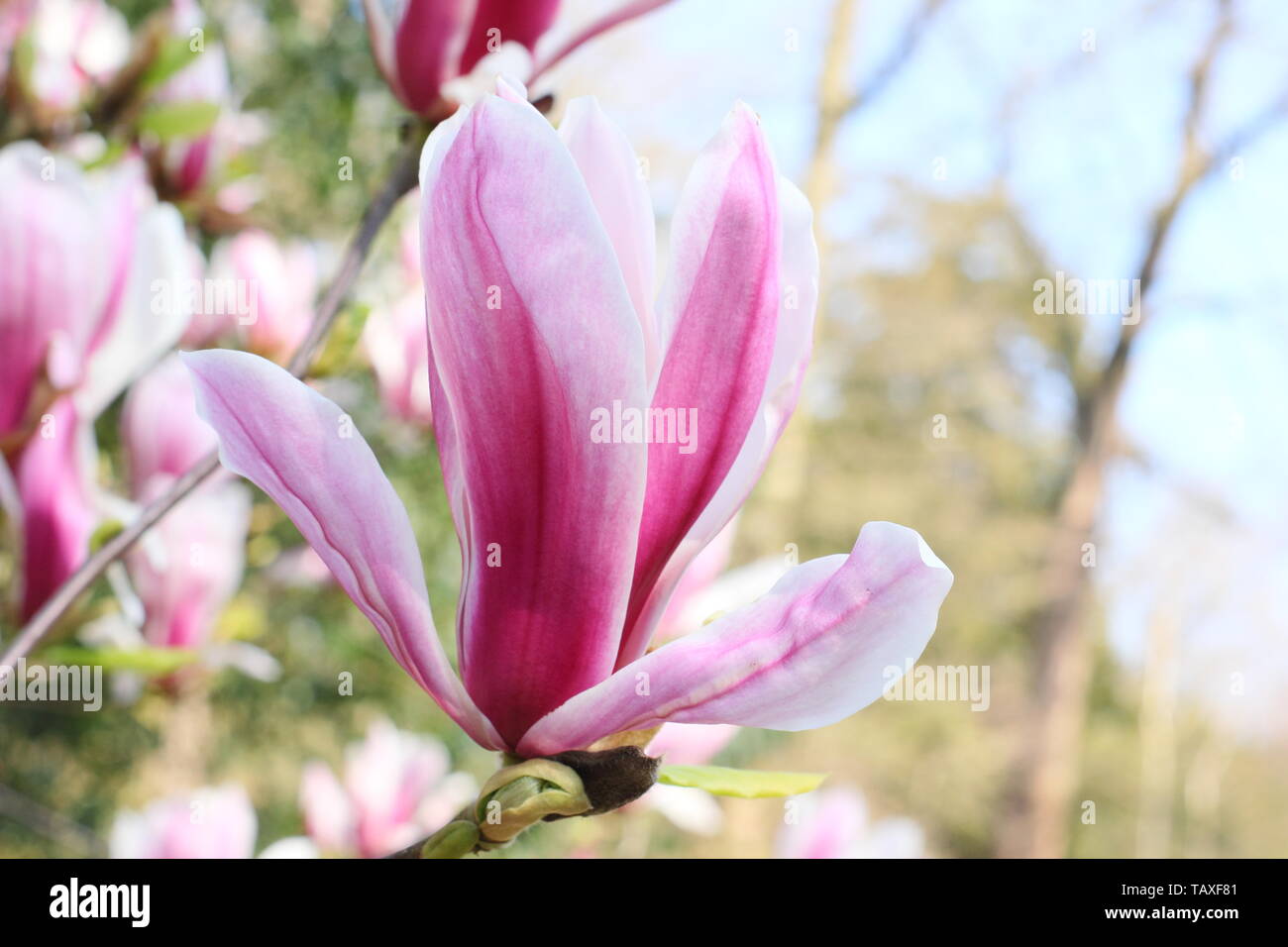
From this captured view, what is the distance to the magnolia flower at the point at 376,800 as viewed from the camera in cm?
128

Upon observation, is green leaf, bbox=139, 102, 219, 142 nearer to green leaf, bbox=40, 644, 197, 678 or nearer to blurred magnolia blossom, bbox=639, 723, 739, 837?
green leaf, bbox=40, 644, 197, 678

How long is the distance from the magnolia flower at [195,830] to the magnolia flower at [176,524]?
5.7 inches

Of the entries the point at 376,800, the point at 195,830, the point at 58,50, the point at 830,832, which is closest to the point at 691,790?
the point at 830,832

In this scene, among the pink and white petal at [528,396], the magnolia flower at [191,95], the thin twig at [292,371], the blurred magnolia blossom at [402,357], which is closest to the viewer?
the pink and white petal at [528,396]

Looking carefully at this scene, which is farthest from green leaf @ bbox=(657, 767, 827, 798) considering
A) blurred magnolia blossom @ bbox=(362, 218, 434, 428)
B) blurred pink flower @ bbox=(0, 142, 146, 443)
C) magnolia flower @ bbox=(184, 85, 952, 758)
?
blurred magnolia blossom @ bbox=(362, 218, 434, 428)

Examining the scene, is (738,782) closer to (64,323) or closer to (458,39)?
(458,39)

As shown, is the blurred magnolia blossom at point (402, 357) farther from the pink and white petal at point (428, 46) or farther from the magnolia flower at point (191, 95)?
the pink and white petal at point (428, 46)

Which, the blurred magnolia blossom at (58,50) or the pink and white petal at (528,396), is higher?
the blurred magnolia blossom at (58,50)

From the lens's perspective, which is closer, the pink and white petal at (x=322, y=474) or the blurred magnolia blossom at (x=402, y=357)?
the pink and white petal at (x=322, y=474)

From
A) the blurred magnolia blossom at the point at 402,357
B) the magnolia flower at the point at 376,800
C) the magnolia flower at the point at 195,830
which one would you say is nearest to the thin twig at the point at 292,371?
the magnolia flower at the point at 195,830

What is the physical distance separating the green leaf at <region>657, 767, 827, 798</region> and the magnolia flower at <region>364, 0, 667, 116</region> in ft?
1.02

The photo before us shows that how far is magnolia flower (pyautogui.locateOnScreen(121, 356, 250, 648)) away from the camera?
839 millimetres

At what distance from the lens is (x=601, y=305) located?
347 millimetres
